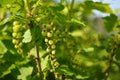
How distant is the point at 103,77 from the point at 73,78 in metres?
0.85

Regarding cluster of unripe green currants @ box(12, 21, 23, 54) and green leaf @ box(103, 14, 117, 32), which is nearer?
cluster of unripe green currants @ box(12, 21, 23, 54)

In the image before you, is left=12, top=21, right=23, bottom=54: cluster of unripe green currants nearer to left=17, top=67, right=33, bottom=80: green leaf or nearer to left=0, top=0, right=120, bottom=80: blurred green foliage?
left=0, top=0, right=120, bottom=80: blurred green foliage

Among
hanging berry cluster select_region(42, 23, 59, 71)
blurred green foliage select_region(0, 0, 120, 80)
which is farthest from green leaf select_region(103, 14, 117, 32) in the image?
hanging berry cluster select_region(42, 23, 59, 71)

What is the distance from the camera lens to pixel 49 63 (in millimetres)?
2682

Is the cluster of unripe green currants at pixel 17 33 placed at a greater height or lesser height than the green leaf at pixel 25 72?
greater

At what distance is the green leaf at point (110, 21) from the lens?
3613mm

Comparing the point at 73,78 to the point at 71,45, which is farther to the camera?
the point at 71,45

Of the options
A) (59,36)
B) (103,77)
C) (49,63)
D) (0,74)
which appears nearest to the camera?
(49,63)

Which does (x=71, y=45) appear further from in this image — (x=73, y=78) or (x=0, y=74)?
(x=0, y=74)

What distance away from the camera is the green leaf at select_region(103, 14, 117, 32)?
3613 mm

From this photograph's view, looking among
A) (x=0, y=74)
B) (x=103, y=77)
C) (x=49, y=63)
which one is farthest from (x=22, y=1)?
(x=103, y=77)

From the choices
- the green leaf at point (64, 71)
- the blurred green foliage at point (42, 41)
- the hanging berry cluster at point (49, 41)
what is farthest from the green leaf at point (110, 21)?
the hanging berry cluster at point (49, 41)

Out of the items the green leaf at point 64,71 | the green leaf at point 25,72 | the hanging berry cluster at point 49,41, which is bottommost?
the green leaf at point 25,72

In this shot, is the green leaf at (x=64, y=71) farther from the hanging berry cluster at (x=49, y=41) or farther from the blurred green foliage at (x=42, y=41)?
the hanging berry cluster at (x=49, y=41)
